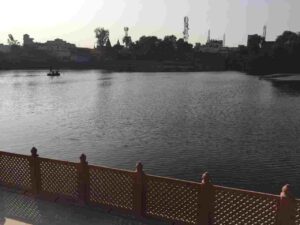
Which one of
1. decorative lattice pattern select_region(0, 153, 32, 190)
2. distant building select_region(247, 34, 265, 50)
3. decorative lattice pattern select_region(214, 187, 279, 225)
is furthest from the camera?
distant building select_region(247, 34, 265, 50)

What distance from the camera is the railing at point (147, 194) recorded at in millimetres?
10180

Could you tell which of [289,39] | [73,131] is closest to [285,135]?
[73,131]

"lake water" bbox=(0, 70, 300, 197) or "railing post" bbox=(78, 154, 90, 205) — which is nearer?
"railing post" bbox=(78, 154, 90, 205)

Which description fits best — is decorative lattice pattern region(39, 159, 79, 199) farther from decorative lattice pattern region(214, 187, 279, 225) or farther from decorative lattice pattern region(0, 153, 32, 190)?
decorative lattice pattern region(214, 187, 279, 225)

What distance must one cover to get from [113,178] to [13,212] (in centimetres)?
357

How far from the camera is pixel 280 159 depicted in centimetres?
2794

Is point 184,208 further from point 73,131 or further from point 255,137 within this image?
point 73,131

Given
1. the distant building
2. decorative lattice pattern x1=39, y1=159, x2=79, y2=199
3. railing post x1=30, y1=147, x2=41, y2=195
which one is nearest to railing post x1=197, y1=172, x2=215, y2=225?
decorative lattice pattern x1=39, y1=159, x2=79, y2=199

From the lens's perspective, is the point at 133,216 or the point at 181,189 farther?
the point at 133,216

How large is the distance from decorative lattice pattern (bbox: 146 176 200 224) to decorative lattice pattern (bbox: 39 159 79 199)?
2.74 metres

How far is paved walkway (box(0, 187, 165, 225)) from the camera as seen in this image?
1162 centimetres

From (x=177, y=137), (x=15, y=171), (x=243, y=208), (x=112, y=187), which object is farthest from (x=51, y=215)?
(x=177, y=137)

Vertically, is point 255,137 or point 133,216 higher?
point 133,216

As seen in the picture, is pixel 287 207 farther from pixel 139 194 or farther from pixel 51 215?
pixel 51 215
